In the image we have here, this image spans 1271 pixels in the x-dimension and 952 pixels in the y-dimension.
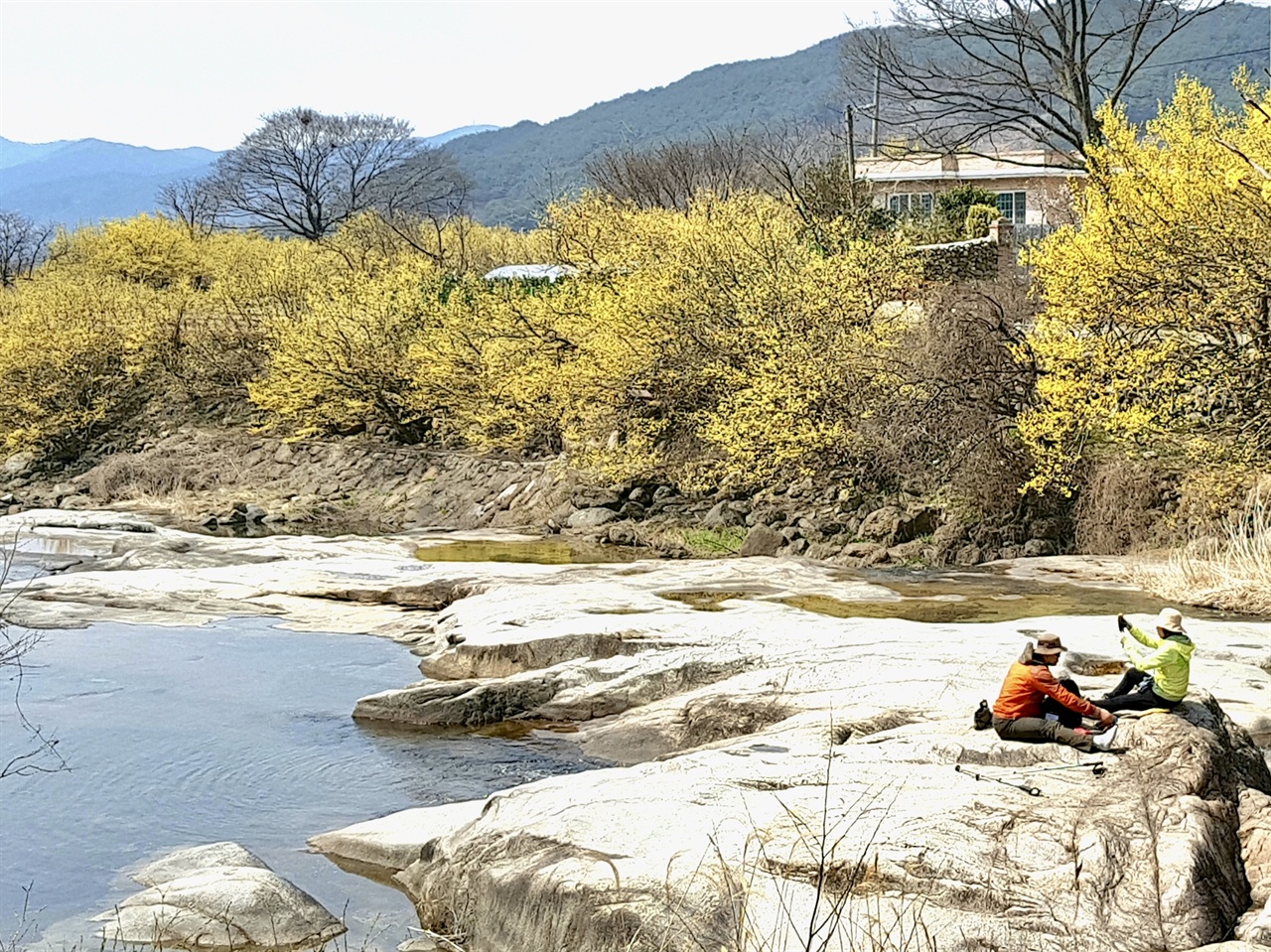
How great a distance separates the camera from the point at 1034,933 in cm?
638

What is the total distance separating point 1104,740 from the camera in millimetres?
7977

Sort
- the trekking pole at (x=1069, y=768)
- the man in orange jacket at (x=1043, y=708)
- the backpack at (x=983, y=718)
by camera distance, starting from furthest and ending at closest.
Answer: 1. the backpack at (x=983, y=718)
2. the man in orange jacket at (x=1043, y=708)
3. the trekking pole at (x=1069, y=768)

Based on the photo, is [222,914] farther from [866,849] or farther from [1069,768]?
[1069,768]

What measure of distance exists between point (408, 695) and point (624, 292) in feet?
45.8

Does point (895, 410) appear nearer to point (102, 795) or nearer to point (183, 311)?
point (102, 795)

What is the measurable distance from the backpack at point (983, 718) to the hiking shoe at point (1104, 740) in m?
0.79

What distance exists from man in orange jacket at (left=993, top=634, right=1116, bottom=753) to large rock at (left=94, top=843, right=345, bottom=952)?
4331 mm

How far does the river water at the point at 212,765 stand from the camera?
29.0ft

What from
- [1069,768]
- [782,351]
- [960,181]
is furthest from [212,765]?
[960,181]

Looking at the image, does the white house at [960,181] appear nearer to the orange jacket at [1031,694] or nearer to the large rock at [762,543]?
the large rock at [762,543]

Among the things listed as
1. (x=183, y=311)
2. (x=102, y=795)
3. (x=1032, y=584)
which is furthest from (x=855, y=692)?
(x=183, y=311)

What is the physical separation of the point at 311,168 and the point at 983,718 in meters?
82.2

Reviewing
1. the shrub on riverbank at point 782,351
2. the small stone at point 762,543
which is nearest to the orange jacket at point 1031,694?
the shrub on riverbank at point 782,351

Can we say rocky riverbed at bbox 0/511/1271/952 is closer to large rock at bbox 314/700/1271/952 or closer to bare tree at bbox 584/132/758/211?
large rock at bbox 314/700/1271/952
